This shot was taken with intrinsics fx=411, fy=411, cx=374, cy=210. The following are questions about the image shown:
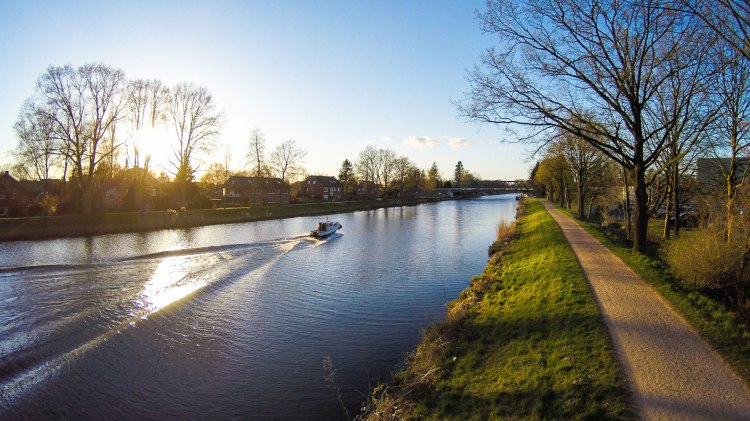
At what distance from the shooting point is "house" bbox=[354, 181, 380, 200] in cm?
9532

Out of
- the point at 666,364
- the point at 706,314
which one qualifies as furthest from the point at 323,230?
the point at 666,364

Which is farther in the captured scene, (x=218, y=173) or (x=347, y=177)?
(x=347, y=177)

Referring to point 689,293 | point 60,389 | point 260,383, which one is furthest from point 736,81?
point 60,389

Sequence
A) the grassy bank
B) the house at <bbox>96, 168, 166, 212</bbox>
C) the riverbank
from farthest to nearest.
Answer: the house at <bbox>96, 168, 166, 212</bbox>, the riverbank, the grassy bank

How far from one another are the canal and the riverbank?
9704 millimetres

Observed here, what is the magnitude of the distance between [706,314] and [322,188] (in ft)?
300

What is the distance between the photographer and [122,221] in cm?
3678

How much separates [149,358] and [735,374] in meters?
11.6

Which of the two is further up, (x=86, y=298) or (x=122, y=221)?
(x=122, y=221)

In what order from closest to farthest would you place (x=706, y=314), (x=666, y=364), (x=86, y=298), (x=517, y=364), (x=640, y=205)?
(x=666, y=364) < (x=517, y=364) < (x=706, y=314) < (x=640, y=205) < (x=86, y=298)

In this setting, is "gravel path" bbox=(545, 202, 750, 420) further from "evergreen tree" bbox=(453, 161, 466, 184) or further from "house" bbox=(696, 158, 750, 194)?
"evergreen tree" bbox=(453, 161, 466, 184)

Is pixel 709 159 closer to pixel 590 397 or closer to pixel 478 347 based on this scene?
pixel 478 347

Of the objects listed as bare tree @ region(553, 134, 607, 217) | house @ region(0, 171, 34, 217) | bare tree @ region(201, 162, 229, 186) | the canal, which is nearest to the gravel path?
the canal

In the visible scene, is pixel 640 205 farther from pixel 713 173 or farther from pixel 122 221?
pixel 122 221
